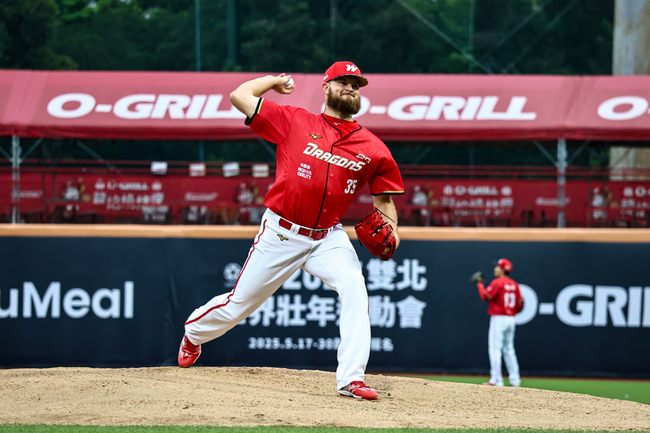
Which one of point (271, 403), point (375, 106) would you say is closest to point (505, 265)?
point (271, 403)

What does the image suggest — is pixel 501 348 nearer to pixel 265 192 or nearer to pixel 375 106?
pixel 265 192

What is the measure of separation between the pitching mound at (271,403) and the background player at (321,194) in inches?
16.6

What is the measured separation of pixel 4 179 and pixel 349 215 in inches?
265

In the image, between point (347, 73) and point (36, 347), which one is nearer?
point (347, 73)

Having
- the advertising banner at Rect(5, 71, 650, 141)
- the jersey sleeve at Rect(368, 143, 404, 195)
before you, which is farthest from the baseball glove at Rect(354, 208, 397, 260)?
the advertising banner at Rect(5, 71, 650, 141)

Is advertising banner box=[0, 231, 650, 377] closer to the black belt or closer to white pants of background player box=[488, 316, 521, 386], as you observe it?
white pants of background player box=[488, 316, 521, 386]

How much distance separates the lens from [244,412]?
4410 mm

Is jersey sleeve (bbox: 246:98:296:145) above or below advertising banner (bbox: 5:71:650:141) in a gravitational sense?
below

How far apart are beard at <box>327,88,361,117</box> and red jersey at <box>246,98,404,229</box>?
0.08 m

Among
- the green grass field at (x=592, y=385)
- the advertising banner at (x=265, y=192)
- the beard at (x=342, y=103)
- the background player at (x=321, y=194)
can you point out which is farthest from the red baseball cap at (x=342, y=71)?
the advertising banner at (x=265, y=192)

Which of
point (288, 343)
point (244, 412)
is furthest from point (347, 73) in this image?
point (288, 343)

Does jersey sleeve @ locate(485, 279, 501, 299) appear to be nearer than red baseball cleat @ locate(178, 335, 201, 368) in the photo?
No

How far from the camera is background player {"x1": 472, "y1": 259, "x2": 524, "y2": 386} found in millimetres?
8695

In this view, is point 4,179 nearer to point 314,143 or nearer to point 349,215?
point 349,215
